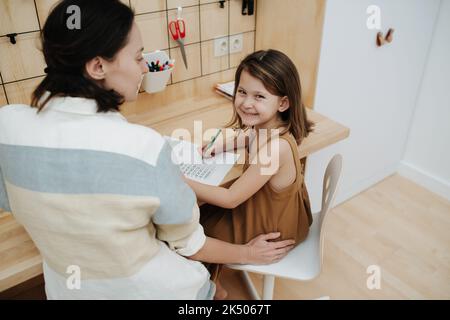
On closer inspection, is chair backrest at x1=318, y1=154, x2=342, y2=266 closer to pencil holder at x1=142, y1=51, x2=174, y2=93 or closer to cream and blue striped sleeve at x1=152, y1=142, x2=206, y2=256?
cream and blue striped sleeve at x1=152, y1=142, x2=206, y2=256

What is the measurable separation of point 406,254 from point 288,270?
3.28 feet

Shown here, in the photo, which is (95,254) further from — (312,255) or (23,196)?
(312,255)

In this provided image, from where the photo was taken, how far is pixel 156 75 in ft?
5.13

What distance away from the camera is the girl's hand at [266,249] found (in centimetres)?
123

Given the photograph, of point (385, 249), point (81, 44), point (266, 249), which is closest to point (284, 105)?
point (266, 249)

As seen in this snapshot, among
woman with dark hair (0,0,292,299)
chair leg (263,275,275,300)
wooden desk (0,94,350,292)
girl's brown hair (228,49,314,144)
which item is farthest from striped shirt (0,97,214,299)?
chair leg (263,275,275,300)

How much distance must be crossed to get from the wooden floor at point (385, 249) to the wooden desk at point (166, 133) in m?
0.68

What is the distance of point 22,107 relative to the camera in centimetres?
89

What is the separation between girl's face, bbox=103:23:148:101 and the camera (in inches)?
33.7

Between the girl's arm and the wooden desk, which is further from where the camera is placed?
the girl's arm

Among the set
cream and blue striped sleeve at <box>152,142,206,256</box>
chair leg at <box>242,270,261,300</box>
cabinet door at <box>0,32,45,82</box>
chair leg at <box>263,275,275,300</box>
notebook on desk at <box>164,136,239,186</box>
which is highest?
cabinet door at <box>0,32,45,82</box>

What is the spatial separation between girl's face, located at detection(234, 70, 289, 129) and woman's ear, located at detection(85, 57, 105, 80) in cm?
50

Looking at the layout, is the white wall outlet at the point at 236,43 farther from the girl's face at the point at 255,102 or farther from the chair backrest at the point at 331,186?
the chair backrest at the point at 331,186
